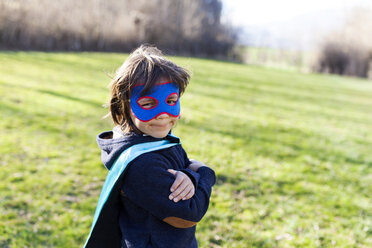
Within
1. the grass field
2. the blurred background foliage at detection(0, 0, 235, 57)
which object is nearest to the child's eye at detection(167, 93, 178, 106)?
the grass field

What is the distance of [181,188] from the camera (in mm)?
1455

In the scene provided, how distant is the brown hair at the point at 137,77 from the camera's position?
153cm

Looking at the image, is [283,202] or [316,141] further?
[316,141]

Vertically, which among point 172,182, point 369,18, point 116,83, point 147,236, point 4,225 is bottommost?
point 4,225

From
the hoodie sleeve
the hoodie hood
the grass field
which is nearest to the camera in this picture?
the hoodie sleeve

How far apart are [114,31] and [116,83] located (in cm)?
2831

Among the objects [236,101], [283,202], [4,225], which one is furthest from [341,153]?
[4,225]

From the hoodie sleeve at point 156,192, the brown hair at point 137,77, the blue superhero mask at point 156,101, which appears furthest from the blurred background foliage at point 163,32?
the hoodie sleeve at point 156,192

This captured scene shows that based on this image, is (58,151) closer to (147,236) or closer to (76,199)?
(76,199)

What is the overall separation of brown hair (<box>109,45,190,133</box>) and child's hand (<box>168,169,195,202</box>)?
352 mm

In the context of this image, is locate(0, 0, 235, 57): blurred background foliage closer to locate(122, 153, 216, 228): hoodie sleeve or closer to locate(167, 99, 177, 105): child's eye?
locate(167, 99, 177, 105): child's eye

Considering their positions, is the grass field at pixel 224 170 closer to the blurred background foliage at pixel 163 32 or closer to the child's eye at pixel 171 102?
the child's eye at pixel 171 102

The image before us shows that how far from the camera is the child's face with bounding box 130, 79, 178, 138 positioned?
1.57m

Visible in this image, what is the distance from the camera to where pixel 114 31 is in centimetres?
2805
